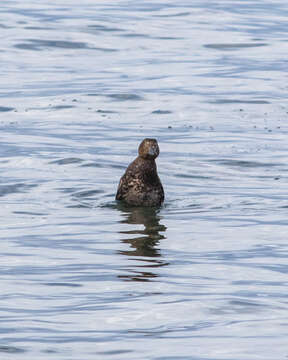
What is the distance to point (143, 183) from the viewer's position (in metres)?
13.6

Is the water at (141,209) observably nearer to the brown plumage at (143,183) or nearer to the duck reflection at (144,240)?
the duck reflection at (144,240)

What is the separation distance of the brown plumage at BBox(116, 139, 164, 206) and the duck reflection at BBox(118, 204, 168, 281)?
123 millimetres

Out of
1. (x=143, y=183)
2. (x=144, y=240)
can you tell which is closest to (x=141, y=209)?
(x=143, y=183)

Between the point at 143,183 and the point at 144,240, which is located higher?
the point at 143,183

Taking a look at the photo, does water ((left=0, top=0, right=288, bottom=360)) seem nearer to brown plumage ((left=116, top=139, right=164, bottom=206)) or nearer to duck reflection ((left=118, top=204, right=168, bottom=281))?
duck reflection ((left=118, top=204, right=168, bottom=281))

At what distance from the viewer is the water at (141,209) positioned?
8.13m

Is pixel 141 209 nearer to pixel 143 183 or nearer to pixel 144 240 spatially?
pixel 143 183

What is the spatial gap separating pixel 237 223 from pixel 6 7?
30.9 metres

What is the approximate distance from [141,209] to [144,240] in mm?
1819

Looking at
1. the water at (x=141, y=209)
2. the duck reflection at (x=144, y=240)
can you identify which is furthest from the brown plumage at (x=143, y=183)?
the water at (x=141, y=209)

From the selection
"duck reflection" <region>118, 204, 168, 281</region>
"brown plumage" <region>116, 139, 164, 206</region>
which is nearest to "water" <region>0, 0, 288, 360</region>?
"duck reflection" <region>118, 204, 168, 281</region>

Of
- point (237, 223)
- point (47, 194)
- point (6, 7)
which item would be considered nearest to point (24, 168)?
point (47, 194)

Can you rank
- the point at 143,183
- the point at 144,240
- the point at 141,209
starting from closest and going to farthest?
the point at 144,240, the point at 141,209, the point at 143,183

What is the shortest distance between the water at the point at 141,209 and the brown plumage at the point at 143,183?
0.24 metres
